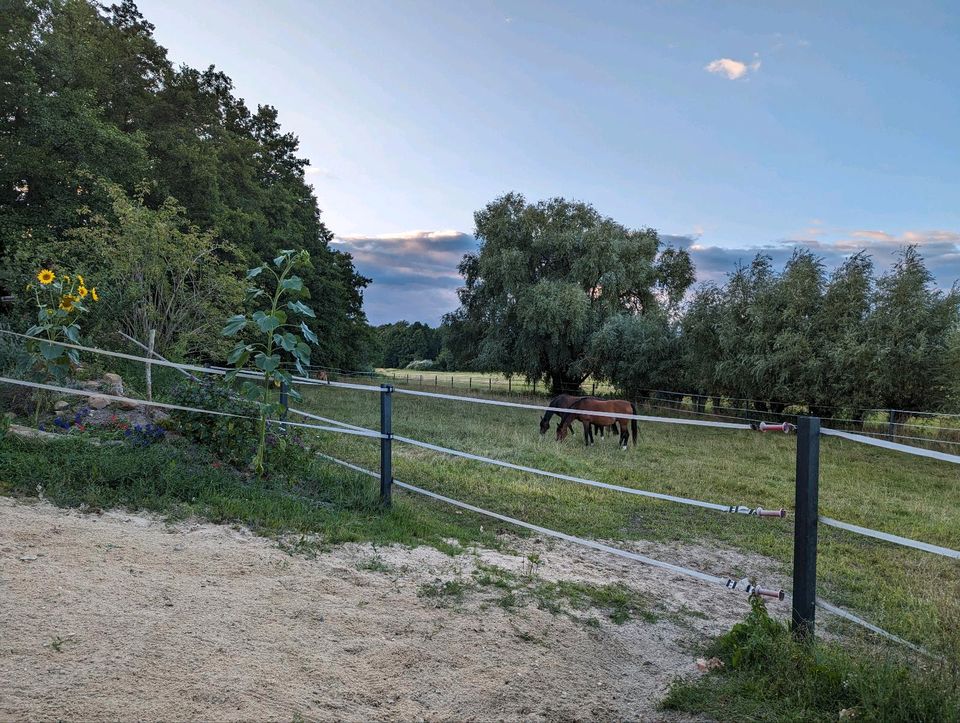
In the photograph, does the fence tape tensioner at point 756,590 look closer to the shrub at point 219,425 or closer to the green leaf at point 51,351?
the shrub at point 219,425

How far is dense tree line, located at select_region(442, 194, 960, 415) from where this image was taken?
15.5m

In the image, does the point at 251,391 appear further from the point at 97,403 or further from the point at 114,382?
the point at 114,382

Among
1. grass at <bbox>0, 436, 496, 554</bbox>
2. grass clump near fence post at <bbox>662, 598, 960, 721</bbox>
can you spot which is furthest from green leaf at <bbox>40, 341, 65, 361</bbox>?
grass clump near fence post at <bbox>662, 598, 960, 721</bbox>

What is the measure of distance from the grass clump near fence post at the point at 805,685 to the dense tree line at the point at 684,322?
47.8 feet

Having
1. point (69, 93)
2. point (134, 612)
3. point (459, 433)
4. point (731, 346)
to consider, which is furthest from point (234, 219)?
point (134, 612)

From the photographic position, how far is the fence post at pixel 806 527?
2641 mm

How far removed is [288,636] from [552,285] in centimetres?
2308

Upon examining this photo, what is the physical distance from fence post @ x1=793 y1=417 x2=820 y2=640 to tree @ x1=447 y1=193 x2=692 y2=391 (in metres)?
21.5

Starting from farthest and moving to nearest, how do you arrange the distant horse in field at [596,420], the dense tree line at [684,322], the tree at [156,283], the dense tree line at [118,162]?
the dense tree line at [684,322] < the distant horse in field at [596,420] < the dense tree line at [118,162] < the tree at [156,283]

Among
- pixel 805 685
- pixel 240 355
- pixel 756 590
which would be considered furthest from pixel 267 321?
pixel 805 685

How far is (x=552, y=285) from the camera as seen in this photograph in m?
25.0

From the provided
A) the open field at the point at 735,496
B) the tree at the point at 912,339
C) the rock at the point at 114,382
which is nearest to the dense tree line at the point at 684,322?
the tree at the point at 912,339

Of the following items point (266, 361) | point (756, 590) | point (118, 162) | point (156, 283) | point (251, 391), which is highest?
point (118, 162)

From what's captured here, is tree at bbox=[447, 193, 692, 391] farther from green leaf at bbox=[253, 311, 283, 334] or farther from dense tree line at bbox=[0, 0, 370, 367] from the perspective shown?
green leaf at bbox=[253, 311, 283, 334]
